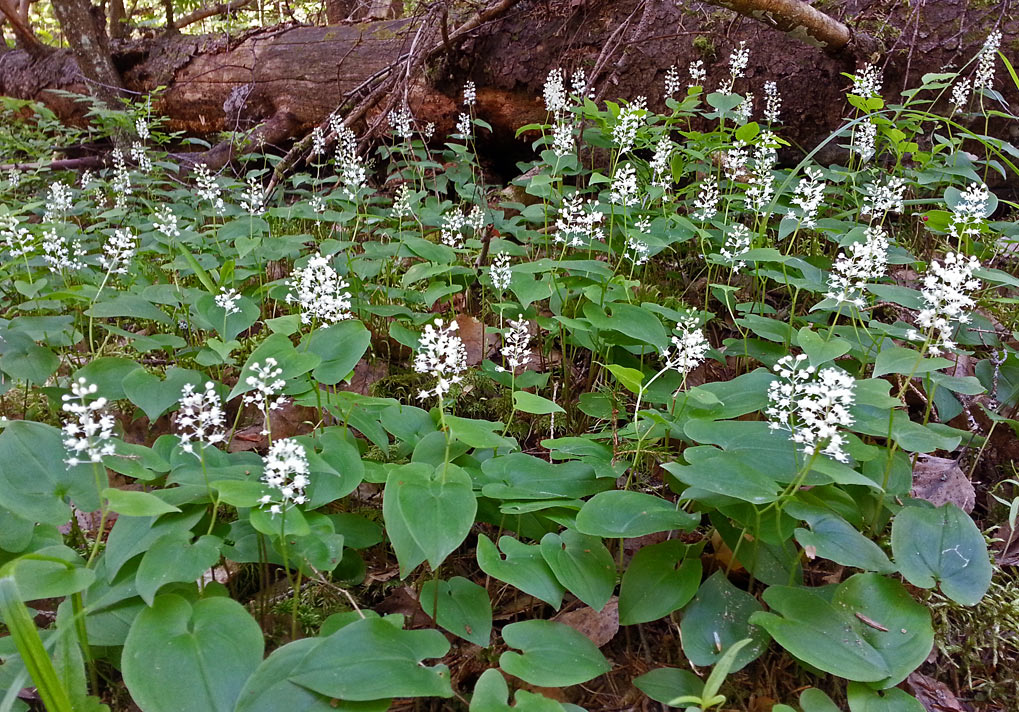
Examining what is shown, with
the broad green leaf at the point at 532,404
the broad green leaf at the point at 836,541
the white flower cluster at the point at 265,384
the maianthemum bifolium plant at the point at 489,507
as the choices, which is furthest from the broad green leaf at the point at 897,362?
the white flower cluster at the point at 265,384

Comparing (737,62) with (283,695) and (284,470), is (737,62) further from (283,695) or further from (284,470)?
(283,695)

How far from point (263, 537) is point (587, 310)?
1.48 metres

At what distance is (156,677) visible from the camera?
1312 mm

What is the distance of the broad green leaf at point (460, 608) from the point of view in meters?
1.65

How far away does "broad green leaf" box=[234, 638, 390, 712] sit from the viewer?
131cm

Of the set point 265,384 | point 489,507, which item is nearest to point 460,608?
point 489,507

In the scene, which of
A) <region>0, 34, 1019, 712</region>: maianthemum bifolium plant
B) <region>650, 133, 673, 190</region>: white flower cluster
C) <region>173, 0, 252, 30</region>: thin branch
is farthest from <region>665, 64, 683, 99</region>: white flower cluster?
<region>173, 0, 252, 30</region>: thin branch

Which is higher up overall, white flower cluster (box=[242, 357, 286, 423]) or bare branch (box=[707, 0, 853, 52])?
bare branch (box=[707, 0, 853, 52])

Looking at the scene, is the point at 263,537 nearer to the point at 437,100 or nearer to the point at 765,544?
the point at 765,544

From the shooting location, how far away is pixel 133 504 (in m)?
1.39

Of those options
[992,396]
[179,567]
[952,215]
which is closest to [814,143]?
[952,215]

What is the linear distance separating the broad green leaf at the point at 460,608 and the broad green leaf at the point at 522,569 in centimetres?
14

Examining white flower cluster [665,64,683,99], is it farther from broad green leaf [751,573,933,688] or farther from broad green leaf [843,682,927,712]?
broad green leaf [843,682,927,712]

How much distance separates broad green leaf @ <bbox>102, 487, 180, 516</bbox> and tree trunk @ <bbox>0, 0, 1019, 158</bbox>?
14.4ft
